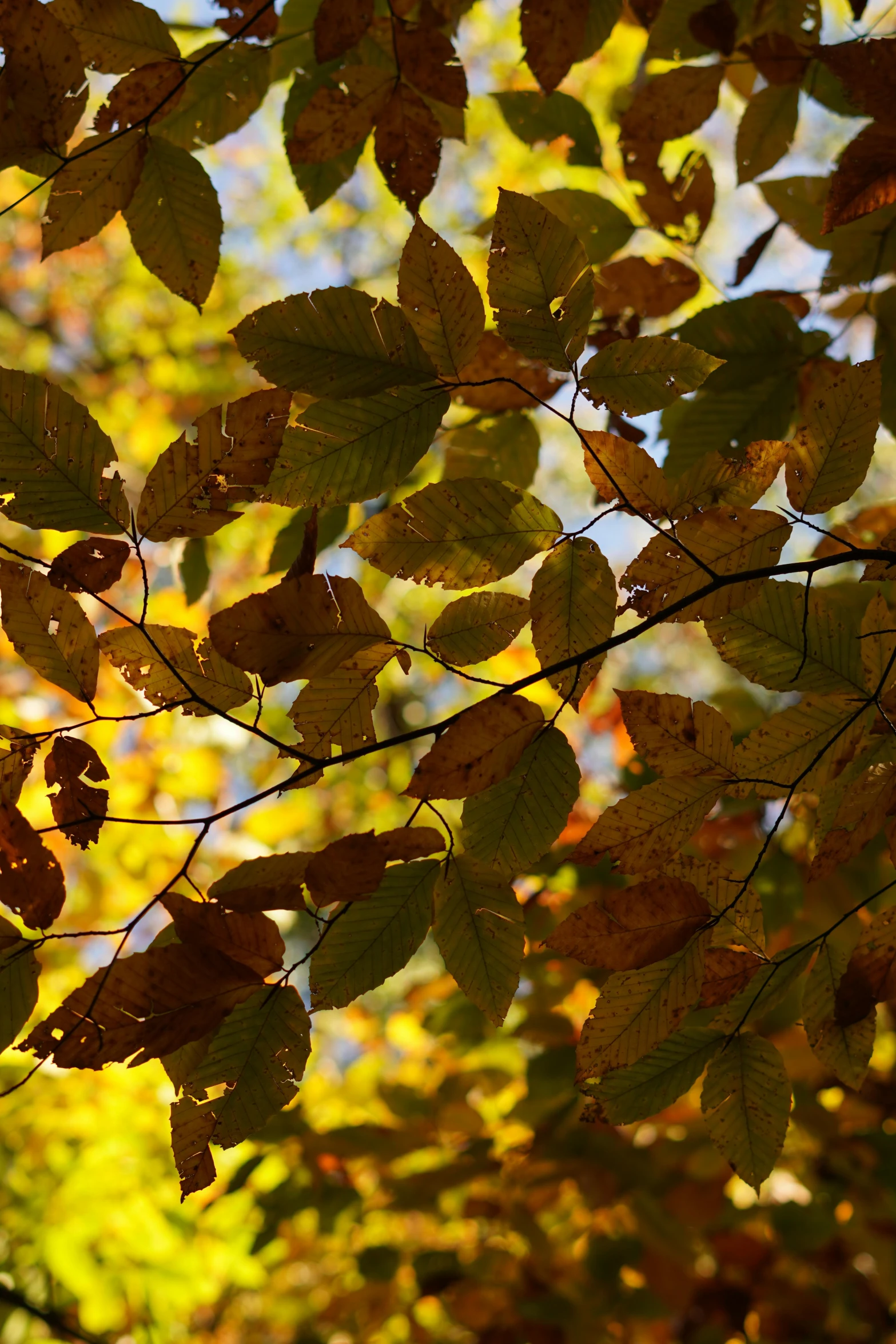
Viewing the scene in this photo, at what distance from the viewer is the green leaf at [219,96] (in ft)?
2.74

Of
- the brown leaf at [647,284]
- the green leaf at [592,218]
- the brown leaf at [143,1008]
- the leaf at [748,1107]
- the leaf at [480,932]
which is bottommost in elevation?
the leaf at [748,1107]

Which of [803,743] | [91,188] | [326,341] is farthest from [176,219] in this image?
[803,743]

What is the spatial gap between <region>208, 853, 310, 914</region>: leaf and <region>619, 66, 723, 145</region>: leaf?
0.77 m

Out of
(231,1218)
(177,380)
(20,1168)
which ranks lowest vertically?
(231,1218)

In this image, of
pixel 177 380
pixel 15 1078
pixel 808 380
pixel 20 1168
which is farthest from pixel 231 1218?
pixel 177 380

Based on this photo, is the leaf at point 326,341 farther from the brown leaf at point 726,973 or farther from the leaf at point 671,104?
the leaf at point 671,104

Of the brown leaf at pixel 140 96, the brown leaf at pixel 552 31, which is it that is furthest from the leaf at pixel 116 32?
the brown leaf at pixel 552 31

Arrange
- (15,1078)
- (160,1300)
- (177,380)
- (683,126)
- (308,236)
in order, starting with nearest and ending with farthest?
(683,126)
(160,1300)
(15,1078)
(177,380)
(308,236)

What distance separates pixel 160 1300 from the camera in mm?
1772

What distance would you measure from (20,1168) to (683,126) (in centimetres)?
225

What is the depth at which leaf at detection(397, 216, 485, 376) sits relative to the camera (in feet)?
1.70

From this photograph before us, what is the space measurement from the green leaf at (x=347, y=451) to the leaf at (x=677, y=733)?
0.64ft

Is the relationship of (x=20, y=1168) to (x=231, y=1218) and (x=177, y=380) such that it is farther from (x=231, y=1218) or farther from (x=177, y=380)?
(x=177, y=380)

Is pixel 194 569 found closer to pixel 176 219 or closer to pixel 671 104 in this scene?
pixel 176 219
